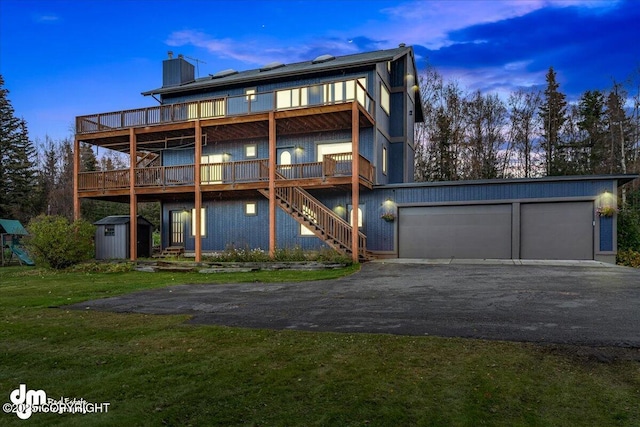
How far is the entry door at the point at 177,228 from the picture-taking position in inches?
926

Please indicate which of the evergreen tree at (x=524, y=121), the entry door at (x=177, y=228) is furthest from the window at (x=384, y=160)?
the evergreen tree at (x=524, y=121)

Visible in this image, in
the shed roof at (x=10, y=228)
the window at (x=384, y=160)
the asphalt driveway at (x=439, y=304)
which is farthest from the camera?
the shed roof at (x=10, y=228)

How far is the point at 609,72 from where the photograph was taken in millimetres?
30984

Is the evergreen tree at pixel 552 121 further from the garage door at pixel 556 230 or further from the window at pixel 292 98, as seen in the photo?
the window at pixel 292 98

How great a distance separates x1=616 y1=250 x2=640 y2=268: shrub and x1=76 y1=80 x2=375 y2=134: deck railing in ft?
41.4

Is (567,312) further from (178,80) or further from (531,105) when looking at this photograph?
(531,105)

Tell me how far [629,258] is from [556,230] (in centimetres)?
282

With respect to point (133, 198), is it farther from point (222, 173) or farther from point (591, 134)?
point (591, 134)

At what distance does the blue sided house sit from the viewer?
1708cm

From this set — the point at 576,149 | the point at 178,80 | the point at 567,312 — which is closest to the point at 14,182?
the point at 178,80

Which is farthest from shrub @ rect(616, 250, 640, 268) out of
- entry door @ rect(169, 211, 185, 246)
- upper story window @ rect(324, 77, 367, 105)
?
entry door @ rect(169, 211, 185, 246)

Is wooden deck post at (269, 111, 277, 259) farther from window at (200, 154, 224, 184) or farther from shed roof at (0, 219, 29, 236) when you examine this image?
shed roof at (0, 219, 29, 236)

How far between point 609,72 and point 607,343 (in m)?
34.8

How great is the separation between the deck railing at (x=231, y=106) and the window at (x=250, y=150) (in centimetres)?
255
